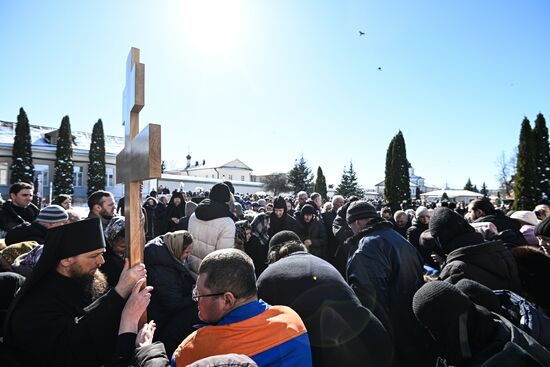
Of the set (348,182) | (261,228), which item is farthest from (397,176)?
(261,228)

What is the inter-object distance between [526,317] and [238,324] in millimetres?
1690

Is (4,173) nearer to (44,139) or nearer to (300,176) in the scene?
(44,139)

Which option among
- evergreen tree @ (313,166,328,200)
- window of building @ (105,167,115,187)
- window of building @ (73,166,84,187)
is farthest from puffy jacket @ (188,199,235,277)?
evergreen tree @ (313,166,328,200)

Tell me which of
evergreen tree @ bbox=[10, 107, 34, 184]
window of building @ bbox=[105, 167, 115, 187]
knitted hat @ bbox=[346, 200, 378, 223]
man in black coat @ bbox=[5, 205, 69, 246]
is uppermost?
evergreen tree @ bbox=[10, 107, 34, 184]

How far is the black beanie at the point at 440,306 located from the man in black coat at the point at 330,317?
418 millimetres

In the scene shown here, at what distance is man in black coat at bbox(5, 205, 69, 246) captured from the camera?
4.13m

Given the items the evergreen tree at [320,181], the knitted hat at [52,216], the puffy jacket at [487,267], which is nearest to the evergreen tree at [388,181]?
the evergreen tree at [320,181]

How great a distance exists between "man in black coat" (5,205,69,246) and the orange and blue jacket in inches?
133

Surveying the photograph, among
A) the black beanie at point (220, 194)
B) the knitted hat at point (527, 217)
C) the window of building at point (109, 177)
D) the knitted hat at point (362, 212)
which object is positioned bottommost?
the knitted hat at point (527, 217)

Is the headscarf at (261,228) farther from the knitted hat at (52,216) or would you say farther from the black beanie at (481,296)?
the black beanie at (481,296)

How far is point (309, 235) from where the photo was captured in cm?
706

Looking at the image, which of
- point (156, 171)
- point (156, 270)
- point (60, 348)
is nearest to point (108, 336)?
point (60, 348)

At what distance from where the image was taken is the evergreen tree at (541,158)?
20047 mm

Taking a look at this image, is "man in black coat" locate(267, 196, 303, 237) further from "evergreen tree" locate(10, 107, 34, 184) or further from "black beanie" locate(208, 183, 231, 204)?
"evergreen tree" locate(10, 107, 34, 184)
